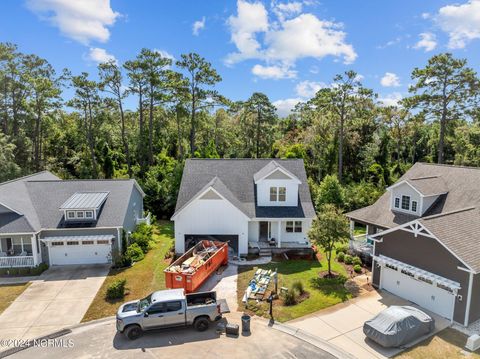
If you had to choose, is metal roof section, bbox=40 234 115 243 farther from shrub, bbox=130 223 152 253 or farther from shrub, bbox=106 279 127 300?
shrub, bbox=106 279 127 300

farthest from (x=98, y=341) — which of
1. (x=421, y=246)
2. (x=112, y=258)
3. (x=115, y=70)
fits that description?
(x=115, y=70)

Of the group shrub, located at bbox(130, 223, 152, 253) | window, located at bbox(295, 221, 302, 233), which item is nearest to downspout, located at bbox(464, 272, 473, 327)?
window, located at bbox(295, 221, 302, 233)

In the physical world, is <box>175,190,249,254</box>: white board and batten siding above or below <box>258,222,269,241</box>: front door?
above

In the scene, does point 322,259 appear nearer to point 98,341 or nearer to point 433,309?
point 433,309

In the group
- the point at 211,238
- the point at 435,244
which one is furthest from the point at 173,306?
the point at 435,244

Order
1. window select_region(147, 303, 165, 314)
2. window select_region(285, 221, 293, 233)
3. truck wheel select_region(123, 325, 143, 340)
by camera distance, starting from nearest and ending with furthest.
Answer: truck wheel select_region(123, 325, 143, 340)
window select_region(147, 303, 165, 314)
window select_region(285, 221, 293, 233)

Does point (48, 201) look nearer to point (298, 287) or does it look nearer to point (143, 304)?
point (143, 304)
